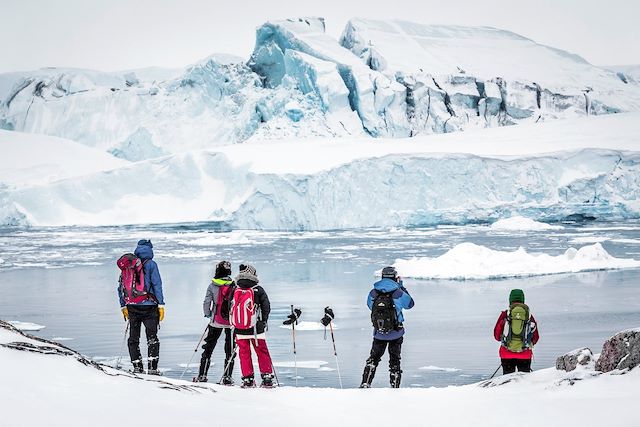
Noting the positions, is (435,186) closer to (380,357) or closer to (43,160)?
(43,160)

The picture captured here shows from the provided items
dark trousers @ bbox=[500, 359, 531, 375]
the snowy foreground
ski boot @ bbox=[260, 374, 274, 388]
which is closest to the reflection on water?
dark trousers @ bbox=[500, 359, 531, 375]

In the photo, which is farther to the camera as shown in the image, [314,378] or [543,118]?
[543,118]

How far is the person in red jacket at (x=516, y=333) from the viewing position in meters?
4.45

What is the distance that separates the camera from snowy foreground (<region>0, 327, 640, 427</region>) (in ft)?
9.34

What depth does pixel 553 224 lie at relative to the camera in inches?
1214

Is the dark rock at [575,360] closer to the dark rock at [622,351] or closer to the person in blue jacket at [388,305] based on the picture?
the dark rock at [622,351]

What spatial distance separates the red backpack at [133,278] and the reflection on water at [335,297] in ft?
7.05

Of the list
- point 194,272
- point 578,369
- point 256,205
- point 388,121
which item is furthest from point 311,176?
point 578,369

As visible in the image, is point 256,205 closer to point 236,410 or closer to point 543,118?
point 543,118

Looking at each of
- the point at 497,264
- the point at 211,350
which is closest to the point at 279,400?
the point at 211,350

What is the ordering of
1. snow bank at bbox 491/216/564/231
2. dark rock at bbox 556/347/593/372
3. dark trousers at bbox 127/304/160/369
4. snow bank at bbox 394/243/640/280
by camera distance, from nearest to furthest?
dark rock at bbox 556/347/593/372, dark trousers at bbox 127/304/160/369, snow bank at bbox 394/243/640/280, snow bank at bbox 491/216/564/231

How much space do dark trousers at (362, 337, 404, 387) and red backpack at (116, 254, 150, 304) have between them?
148cm

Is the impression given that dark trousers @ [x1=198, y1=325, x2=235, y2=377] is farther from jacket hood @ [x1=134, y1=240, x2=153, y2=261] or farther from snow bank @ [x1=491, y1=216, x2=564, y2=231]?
snow bank @ [x1=491, y1=216, x2=564, y2=231]

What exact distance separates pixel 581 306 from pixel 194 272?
911 centimetres
